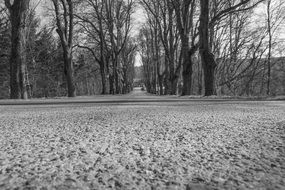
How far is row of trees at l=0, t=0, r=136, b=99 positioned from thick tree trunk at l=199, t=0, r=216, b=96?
729 cm

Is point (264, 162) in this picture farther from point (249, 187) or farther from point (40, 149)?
point (40, 149)

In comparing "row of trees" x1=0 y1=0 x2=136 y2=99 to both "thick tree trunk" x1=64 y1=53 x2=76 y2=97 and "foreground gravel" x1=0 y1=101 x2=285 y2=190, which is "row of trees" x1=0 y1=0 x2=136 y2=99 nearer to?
"thick tree trunk" x1=64 y1=53 x2=76 y2=97

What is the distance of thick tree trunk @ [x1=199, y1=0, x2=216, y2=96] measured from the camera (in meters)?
8.66

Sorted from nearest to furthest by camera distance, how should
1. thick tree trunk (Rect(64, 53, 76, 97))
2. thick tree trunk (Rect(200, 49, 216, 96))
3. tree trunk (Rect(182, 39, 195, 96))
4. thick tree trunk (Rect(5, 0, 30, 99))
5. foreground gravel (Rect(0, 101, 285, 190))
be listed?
1. foreground gravel (Rect(0, 101, 285, 190))
2. thick tree trunk (Rect(200, 49, 216, 96))
3. thick tree trunk (Rect(5, 0, 30, 99))
4. tree trunk (Rect(182, 39, 195, 96))
5. thick tree trunk (Rect(64, 53, 76, 97))

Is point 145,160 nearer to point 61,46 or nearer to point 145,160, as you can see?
point 145,160

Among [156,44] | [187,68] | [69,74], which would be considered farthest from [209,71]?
[156,44]

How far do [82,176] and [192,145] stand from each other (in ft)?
2.57

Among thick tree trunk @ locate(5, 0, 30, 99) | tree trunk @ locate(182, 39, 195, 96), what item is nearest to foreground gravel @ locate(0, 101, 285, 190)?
thick tree trunk @ locate(5, 0, 30, 99)

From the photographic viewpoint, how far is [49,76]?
110 ft

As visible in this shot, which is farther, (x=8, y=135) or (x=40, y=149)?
(x=8, y=135)

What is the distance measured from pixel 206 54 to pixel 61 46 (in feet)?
75.6

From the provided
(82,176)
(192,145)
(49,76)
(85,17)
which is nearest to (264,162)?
(192,145)

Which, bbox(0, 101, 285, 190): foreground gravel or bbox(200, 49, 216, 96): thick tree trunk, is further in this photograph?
bbox(200, 49, 216, 96): thick tree trunk

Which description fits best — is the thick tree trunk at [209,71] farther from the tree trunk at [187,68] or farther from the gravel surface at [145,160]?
the gravel surface at [145,160]
